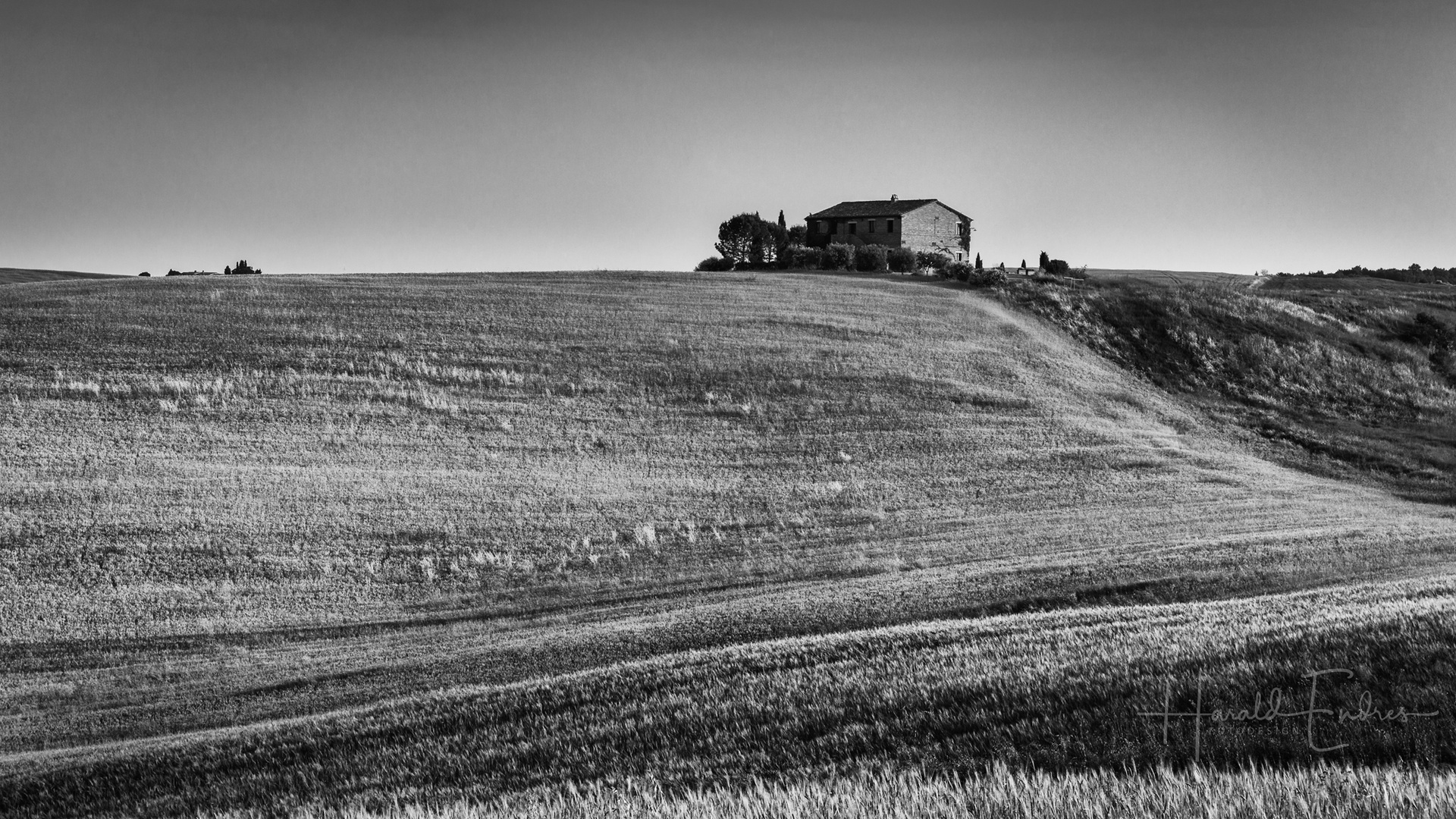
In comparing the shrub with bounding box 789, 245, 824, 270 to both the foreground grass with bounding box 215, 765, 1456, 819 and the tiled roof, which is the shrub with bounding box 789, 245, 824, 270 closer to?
the tiled roof

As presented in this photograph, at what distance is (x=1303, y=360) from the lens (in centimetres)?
5153

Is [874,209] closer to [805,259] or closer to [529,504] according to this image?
[805,259]

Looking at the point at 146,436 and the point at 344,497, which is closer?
the point at 344,497

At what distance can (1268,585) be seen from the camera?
20.6 metres

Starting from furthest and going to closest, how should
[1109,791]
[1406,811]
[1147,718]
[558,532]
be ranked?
1. [558,532]
2. [1147,718]
3. [1109,791]
4. [1406,811]

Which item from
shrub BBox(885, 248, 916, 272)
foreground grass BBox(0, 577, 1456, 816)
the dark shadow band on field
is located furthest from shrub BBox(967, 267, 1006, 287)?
foreground grass BBox(0, 577, 1456, 816)

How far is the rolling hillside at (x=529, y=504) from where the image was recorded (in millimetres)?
19156

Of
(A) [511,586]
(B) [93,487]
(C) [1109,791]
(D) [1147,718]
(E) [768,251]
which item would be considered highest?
(E) [768,251]

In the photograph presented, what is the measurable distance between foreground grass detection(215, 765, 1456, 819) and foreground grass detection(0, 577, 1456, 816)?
38.5 inches

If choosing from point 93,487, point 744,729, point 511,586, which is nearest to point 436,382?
point 93,487

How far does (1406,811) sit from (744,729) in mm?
5333

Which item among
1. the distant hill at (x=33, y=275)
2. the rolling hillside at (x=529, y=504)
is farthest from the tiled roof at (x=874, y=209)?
the distant hill at (x=33, y=275)

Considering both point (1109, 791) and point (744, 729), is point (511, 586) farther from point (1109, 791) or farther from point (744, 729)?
point (1109, 791)

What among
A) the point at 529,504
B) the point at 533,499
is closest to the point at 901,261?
the point at 533,499
